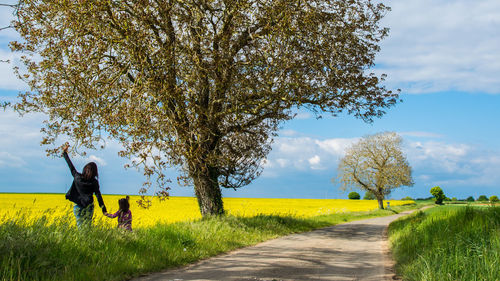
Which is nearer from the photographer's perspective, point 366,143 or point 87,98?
point 87,98

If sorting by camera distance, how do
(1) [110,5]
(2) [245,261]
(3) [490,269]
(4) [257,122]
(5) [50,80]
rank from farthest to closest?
1. (4) [257,122]
2. (5) [50,80]
3. (1) [110,5]
4. (2) [245,261]
5. (3) [490,269]

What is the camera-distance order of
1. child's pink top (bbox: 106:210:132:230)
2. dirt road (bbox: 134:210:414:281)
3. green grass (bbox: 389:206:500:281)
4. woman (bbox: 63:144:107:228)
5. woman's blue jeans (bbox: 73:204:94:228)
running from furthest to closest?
child's pink top (bbox: 106:210:132:230), woman (bbox: 63:144:107:228), woman's blue jeans (bbox: 73:204:94:228), dirt road (bbox: 134:210:414:281), green grass (bbox: 389:206:500:281)

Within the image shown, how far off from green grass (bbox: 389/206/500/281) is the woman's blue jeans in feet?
24.0

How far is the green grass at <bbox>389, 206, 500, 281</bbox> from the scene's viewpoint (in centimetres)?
654

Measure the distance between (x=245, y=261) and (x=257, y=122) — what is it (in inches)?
343

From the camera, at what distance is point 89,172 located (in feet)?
34.3

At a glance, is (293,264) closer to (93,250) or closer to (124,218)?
(93,250)

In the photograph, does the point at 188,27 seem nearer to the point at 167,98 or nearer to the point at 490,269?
the point at 167,98

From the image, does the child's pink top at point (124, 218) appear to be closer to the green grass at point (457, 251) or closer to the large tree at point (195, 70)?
the large tree at point (195, 70)

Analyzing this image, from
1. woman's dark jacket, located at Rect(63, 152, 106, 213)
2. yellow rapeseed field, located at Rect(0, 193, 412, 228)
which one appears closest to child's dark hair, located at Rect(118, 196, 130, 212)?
yellow rapeseed field, located at Rect(0, 193, 412, 228)

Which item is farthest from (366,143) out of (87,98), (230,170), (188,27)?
(87,98)

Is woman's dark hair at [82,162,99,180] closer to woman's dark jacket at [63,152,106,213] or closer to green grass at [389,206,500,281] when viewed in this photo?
woman's dark jacket at [63,152,106,213]

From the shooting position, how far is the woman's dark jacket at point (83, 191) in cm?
1036

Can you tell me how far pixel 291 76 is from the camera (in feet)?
49.4
